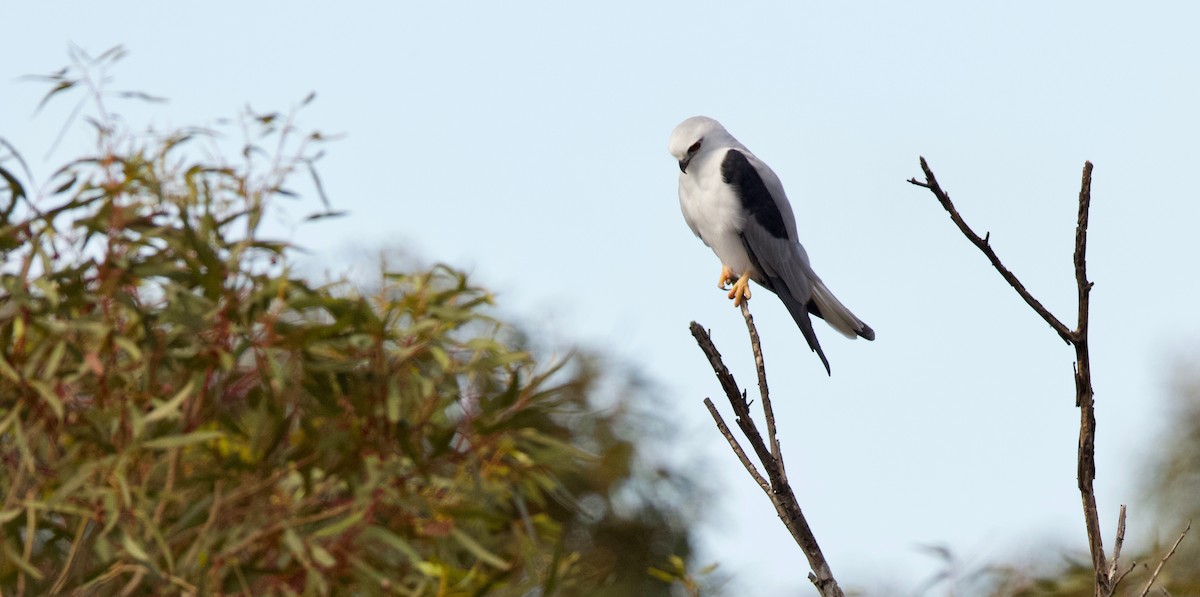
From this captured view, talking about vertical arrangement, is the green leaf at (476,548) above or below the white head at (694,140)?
below

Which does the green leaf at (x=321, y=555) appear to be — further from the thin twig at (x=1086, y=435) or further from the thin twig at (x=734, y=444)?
the thin twig at (x=1086, y=435)

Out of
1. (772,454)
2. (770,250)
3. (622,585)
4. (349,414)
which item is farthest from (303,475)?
(622,585)

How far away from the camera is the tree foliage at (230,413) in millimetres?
3172

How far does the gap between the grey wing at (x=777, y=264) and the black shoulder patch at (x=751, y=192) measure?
41 mm

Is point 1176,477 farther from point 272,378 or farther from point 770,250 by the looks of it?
point 272,378

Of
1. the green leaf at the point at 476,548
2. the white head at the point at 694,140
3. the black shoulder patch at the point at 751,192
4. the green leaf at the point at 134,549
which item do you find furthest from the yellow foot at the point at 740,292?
the green leaf at the point at 134,549

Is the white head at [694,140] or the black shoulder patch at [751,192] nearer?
the black shoulder patch at [751,192]

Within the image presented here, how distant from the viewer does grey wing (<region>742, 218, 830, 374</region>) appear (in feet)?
15.2

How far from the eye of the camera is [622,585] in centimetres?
1188

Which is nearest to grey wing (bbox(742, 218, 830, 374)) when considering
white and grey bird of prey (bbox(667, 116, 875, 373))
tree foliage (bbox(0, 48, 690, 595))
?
white and grey bird of prey (bbox(667, 116, 875, 373))

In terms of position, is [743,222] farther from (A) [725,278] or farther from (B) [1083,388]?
(B) [1083,388]

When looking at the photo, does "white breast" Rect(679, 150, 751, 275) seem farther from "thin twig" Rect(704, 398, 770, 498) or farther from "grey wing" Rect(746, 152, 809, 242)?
"thin twig" Rect(704, 398, 770, 498)

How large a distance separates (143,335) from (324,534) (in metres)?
0.73

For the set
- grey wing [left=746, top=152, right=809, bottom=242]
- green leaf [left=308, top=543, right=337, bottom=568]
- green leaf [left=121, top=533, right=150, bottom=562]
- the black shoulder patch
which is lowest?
green leaf [left=121, top=533, right=150, bottom=562]
